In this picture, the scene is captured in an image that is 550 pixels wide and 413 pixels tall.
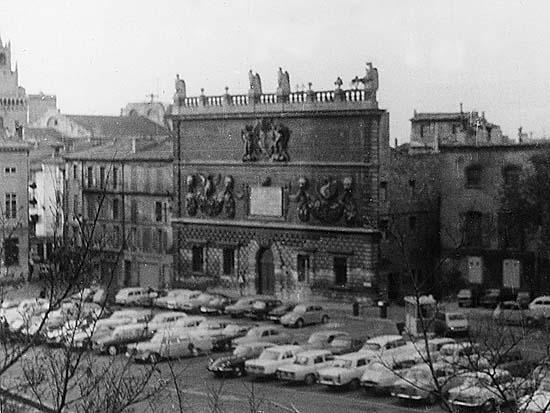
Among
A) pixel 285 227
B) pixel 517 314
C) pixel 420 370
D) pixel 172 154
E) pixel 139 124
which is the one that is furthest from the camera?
pixel 139 124

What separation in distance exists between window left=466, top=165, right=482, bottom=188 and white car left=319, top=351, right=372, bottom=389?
61.7ft

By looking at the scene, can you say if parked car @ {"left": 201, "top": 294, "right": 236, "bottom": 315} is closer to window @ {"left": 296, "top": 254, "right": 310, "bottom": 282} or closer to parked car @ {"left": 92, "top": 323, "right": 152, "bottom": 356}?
window @ {"left": 296, "top": 254, "right": 310, "bottom": 282}

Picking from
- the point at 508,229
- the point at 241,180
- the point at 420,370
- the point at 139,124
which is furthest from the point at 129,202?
the point at 139,124

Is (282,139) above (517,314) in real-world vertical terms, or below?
above

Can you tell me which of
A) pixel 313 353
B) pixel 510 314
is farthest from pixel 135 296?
pixel 313 353

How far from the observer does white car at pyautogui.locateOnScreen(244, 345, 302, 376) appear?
102 ft

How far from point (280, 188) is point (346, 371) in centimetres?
2051

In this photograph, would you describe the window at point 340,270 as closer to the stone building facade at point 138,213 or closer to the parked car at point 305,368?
the stone building facade at point 138,213

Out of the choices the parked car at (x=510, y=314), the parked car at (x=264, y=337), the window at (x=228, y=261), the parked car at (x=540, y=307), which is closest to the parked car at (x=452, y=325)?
the parked car at (x=510, y=314)

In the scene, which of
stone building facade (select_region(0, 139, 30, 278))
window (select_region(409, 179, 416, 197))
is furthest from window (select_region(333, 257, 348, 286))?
stone building facade (select_region(0, 139, 30, 278))

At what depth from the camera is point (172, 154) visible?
55.1 m

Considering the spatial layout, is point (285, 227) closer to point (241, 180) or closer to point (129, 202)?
point (241, 180)

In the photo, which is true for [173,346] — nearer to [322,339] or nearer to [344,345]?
[322,339]

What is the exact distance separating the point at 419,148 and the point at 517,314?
21.0m
